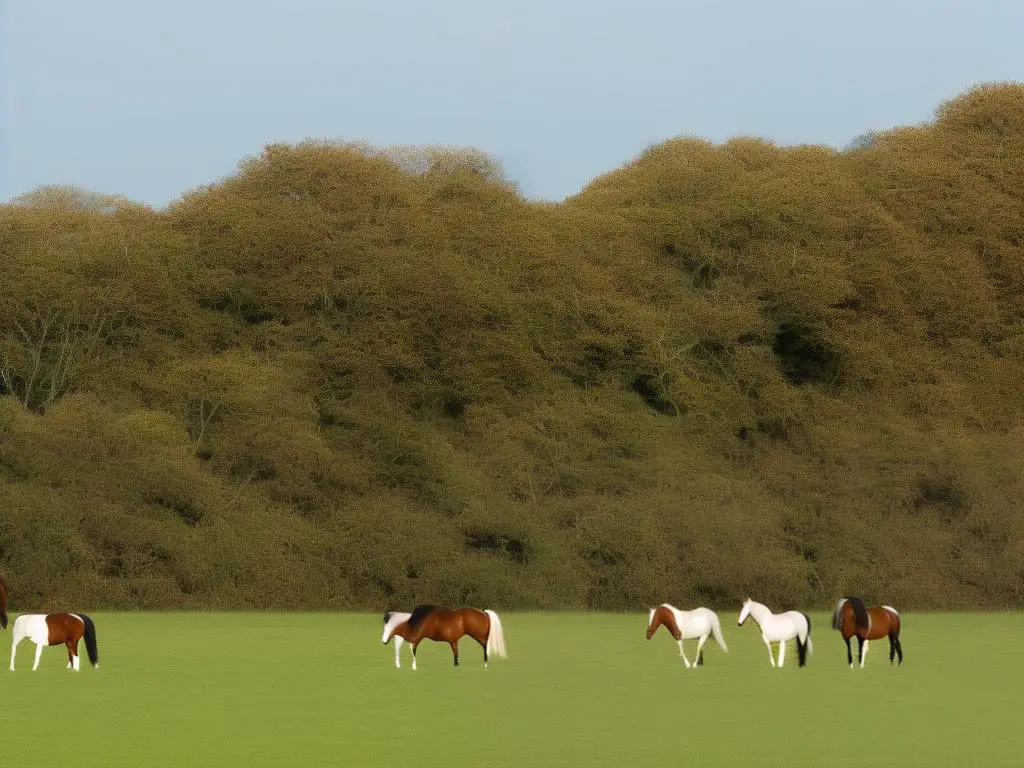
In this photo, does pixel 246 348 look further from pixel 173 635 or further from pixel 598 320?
pixel 173 635

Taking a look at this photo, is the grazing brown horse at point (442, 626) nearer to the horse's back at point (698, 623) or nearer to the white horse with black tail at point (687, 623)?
the white horse with black tail at point (687, 623)

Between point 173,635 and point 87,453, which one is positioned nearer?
point 173,635

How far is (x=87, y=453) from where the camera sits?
3778 cm

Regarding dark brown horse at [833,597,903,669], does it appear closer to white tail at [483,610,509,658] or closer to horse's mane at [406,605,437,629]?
white tail at [483,610,509,658]

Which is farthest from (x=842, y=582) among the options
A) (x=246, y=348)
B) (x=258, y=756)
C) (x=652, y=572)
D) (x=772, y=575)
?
(x=258, y=756)

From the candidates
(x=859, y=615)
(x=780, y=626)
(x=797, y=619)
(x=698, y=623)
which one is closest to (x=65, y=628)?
(x=698, y=623)

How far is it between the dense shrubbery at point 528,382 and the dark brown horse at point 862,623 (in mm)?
17258

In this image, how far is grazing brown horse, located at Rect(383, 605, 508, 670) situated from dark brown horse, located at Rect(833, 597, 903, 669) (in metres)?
3.47

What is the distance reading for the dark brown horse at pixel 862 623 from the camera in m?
18.9

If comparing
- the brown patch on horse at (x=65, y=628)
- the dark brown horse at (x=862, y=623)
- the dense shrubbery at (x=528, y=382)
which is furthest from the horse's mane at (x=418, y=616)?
the dense shrubbery at (x=528, y=382)

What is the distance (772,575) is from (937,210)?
1227 centimetres

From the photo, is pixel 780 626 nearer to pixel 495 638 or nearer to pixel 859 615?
pixel 859 615

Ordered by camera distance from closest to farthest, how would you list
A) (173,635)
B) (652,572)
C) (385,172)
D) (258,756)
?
(258,756) → (173,635) → (652,572) → (385,172)

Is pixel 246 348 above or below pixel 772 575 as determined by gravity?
above
